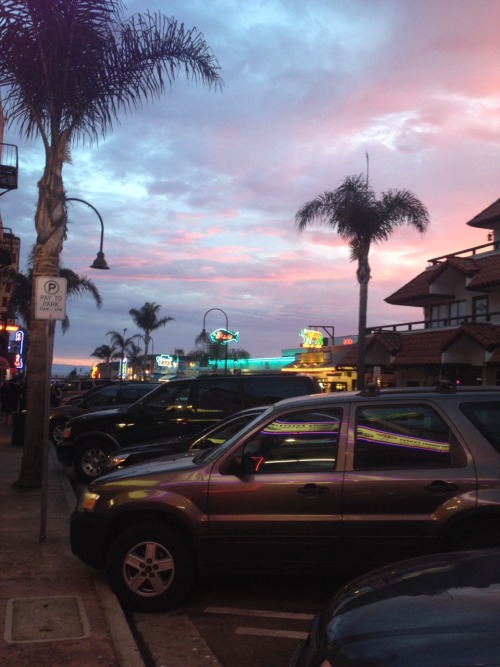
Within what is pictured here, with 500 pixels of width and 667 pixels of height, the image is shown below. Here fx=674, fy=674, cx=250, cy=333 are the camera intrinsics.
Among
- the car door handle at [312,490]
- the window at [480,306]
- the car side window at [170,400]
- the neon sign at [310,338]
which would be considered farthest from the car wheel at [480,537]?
the neon sign at [310,338]

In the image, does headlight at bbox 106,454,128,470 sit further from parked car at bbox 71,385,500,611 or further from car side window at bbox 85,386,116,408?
car side window at bbox 85,386,116,408

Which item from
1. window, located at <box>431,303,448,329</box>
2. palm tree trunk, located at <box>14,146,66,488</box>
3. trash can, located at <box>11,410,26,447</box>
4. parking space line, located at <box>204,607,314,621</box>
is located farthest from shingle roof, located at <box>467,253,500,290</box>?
parking space line, located at <box>204,607,314,621</box>

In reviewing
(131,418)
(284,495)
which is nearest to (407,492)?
(284,495)

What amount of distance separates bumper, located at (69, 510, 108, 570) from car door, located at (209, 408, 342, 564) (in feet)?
3.14

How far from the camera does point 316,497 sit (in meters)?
5.22

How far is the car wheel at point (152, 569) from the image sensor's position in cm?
538

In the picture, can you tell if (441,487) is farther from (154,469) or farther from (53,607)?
(53,607)

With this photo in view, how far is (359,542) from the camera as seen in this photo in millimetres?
5168

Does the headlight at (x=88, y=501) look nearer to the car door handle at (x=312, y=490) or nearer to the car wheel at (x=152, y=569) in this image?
the car wheel at (x=152, y=569)

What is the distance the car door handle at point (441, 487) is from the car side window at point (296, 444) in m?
0.74

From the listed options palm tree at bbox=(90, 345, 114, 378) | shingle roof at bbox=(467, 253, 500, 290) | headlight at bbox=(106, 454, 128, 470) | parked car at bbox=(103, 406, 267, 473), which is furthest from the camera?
palm tree at bbox=(90, 345, 114, 378)

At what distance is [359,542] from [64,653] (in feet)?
7.36

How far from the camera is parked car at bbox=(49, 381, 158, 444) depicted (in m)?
16.9

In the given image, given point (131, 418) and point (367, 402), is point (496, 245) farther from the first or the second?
point (367, 402)
